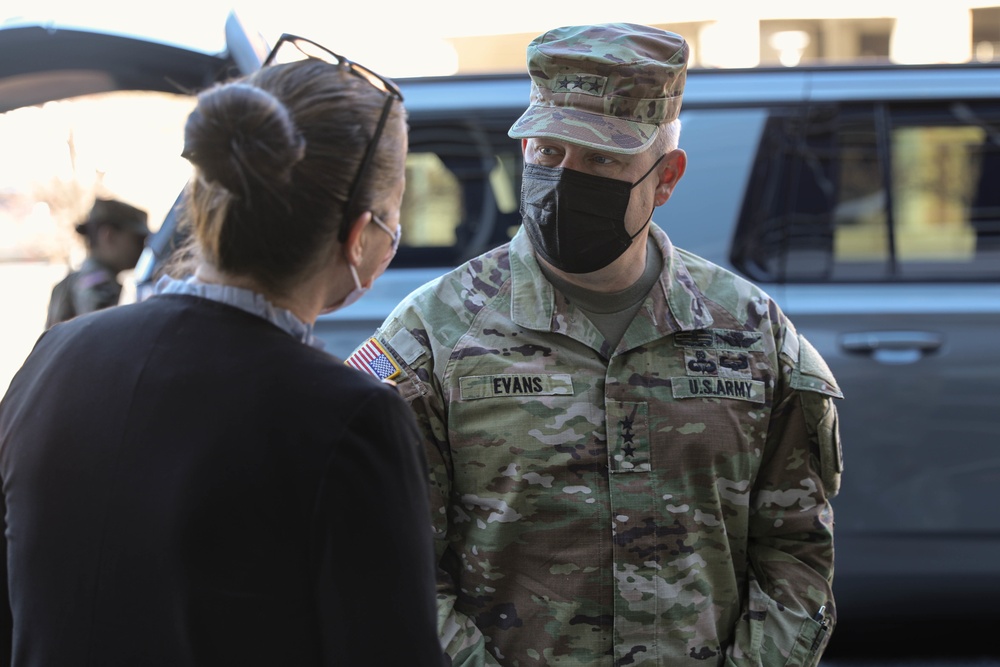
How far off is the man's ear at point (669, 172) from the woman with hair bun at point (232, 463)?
913 millimetres

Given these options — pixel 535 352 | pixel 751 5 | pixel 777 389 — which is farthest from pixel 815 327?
pixel 751 5

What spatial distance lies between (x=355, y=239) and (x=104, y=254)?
317 cm

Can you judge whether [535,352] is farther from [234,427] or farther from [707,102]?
[707,102]

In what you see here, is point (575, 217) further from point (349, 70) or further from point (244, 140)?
point (244, 140)

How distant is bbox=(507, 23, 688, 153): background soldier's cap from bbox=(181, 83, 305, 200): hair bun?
2.41ft

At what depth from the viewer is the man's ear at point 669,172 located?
1961mm

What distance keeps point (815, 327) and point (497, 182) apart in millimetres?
1097

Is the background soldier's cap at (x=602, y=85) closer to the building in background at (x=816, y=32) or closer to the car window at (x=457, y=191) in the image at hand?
the car window at (x=457, y=191)

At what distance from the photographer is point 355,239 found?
3.99ft

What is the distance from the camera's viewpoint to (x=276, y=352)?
111 cm

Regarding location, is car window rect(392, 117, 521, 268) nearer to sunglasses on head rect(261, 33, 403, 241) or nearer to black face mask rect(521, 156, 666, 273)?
black face mask rect(521, 156, 666, 273)

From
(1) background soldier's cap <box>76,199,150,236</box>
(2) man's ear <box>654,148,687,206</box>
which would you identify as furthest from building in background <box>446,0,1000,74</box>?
(2) man's ear <box>654,148,687,206</box>

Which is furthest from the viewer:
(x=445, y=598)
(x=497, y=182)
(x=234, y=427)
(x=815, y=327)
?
Answer: (x=497, y=182)

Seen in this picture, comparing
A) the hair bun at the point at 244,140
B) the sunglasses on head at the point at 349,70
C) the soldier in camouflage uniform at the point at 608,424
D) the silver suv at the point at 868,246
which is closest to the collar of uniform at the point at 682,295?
the soldier in camouflage uniform at the point at 608,424
